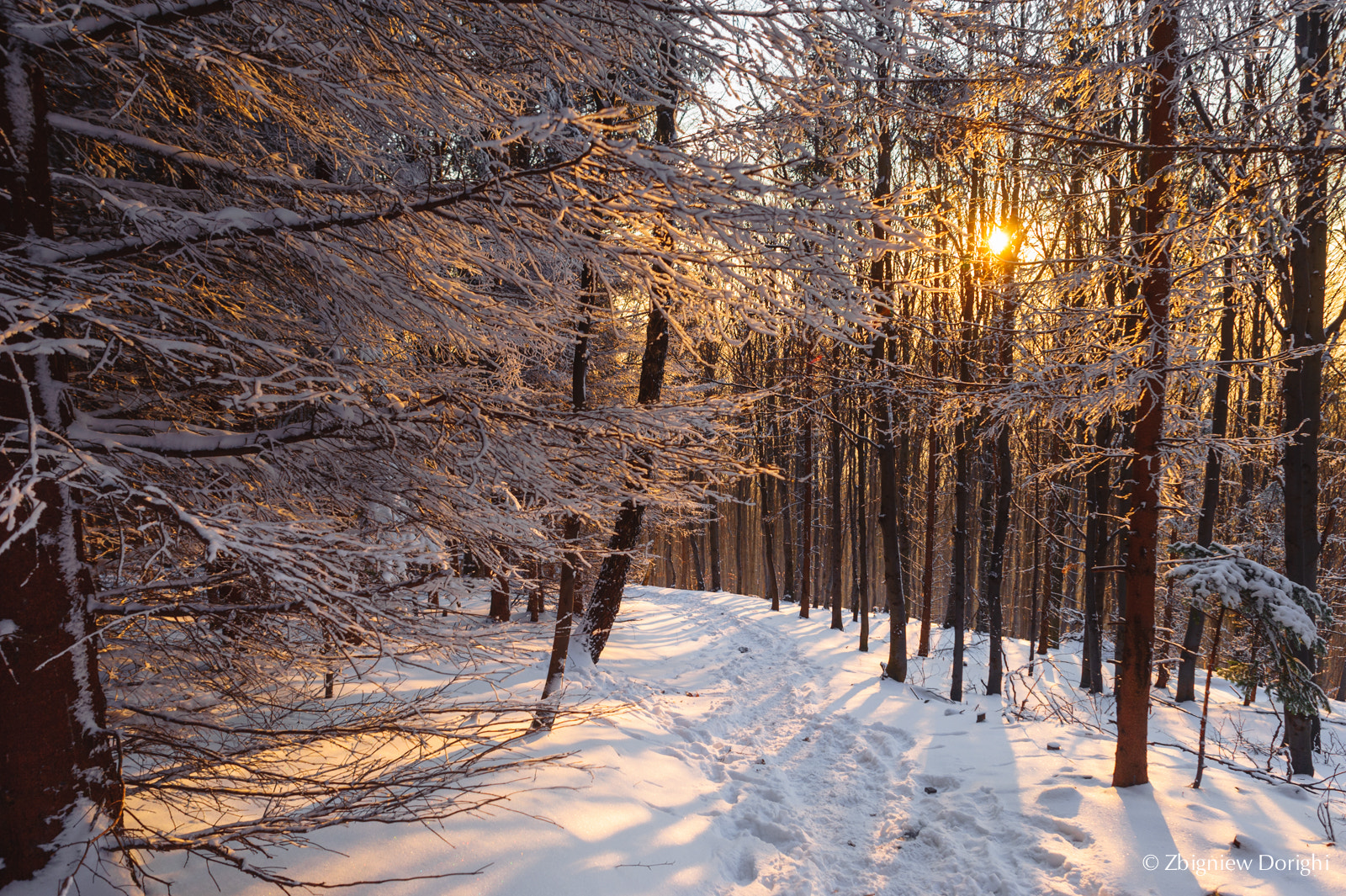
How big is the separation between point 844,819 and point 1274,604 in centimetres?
422

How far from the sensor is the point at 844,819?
5.46 metres

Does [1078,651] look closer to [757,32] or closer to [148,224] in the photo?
[757,32]

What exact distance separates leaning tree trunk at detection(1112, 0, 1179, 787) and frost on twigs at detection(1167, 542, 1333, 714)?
1.15ft

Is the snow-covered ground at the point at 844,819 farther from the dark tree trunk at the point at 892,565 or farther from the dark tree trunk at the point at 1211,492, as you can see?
the dark tree trunk at the point at 1211,492

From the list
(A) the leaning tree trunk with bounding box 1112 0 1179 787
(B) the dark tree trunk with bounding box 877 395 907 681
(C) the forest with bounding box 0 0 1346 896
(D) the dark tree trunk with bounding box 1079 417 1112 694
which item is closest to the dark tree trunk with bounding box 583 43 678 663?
(C) the forest with bounding box 0 0 1346 896

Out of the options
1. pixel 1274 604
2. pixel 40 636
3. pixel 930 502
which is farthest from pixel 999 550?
pixel 40 636

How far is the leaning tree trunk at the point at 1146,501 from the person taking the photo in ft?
16.7

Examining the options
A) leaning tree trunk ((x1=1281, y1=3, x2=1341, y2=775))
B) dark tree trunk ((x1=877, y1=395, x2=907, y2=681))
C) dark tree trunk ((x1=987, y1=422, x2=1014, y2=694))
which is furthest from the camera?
dark tree trunk ((x1=877, y1=395, x2=907, y2=681))

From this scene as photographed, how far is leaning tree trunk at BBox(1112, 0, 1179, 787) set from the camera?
5.09 meters

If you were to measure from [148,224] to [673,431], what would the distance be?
2.89m

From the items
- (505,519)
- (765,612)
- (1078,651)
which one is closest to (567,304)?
(505,519)

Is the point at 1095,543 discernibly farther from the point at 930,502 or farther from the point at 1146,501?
the point at 1146,501

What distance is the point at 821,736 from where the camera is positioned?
7.70 meters

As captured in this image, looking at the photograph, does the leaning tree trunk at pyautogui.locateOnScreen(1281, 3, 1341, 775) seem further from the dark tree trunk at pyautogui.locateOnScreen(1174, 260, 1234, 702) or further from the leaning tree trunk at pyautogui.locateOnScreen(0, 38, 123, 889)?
the leaning tree trunk at pyautogui.locateOnScreen(0, 38, 123, 889)
